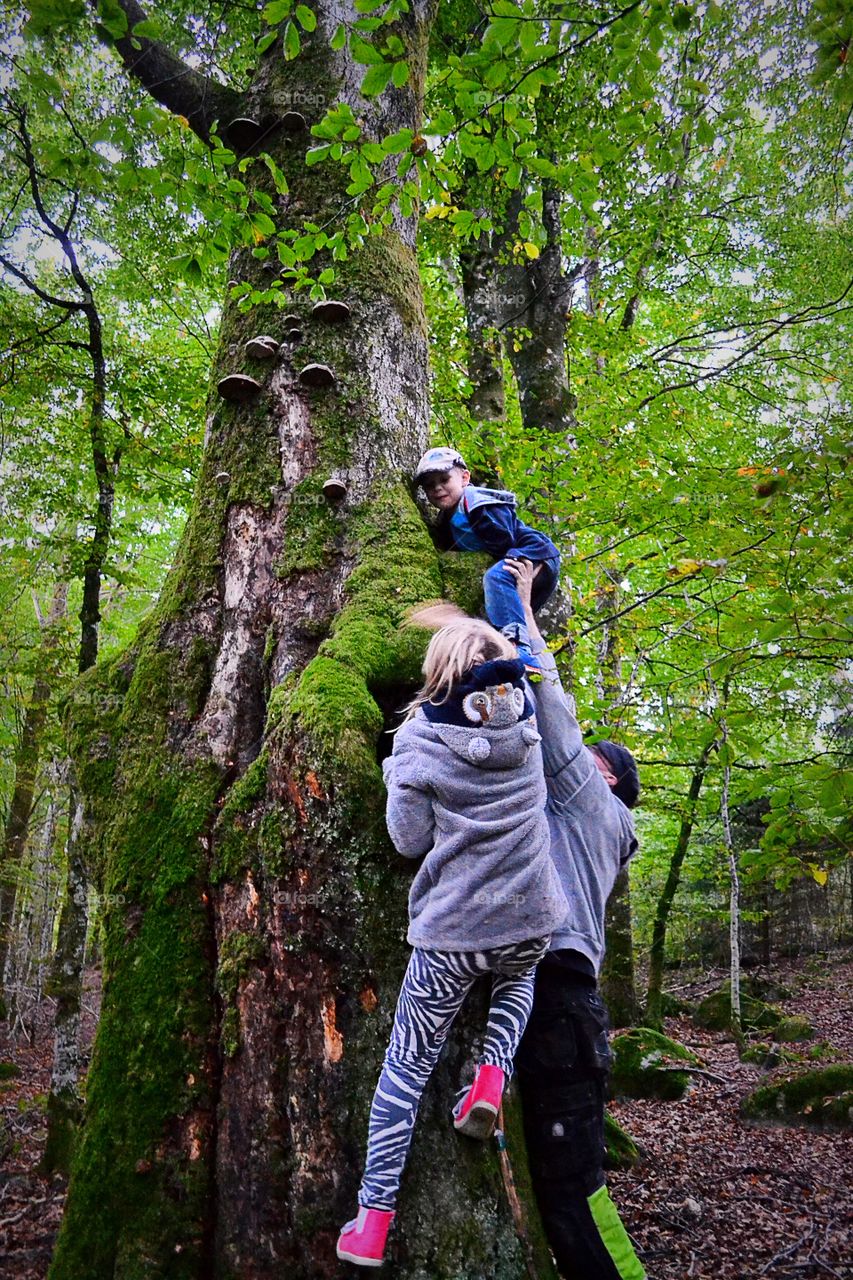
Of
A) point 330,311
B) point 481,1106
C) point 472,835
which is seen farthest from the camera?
point 330,311

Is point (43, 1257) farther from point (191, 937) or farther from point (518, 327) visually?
point (518, 327)

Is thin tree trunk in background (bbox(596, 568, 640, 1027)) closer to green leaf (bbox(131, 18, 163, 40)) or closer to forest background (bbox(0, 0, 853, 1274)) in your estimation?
forest background (bbox(0, 0, 853, 1274))

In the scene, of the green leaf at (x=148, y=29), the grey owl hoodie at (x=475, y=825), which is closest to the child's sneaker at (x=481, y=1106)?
the grey owl hoodie at (x=475, y=825)

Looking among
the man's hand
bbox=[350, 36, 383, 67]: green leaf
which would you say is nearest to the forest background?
bbox=[350, 36, 383, 67]: green leaf

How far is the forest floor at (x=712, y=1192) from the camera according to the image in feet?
13.8

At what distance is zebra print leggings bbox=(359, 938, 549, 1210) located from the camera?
7.04 ft

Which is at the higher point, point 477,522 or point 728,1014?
point 477,522

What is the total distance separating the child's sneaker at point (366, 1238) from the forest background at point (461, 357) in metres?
0.74

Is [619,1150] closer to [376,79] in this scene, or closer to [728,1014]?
[376,79]

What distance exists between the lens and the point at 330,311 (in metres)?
3.81

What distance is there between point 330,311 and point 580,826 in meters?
2.92

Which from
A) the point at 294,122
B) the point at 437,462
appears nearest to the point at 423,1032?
the point at 437,462

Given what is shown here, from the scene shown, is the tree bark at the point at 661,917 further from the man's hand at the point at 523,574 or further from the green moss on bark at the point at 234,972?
the green moss on bark at the point at 234,972

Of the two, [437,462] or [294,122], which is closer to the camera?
[437,462]
